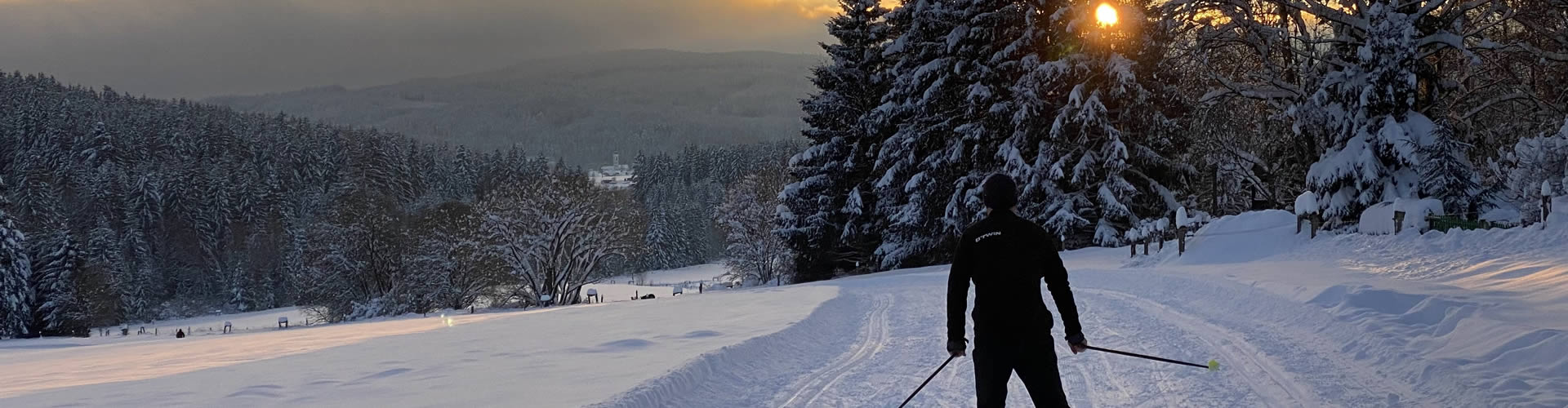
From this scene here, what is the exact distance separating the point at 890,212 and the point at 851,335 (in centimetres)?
2439

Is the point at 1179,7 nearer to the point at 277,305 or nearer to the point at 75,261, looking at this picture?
the point at 75,261

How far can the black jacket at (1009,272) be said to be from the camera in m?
5.04

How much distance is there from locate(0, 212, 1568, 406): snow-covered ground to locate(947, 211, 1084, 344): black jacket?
8.07 feet

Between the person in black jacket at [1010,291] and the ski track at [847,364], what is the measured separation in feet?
9.02

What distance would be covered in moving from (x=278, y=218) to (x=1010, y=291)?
103090 mm

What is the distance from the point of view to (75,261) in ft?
170

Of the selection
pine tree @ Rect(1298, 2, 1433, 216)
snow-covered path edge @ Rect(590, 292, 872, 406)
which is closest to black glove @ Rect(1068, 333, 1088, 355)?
snow-covered path edge @ Rect(590, 292, 872, 406)

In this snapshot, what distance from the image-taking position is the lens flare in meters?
30.5

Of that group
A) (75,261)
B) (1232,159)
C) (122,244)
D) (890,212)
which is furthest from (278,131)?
(1232,159)

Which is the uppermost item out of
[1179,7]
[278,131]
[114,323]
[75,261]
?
[278,131]

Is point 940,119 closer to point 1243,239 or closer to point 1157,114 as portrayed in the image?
point 1157,114

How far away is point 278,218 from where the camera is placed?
94.2 metres

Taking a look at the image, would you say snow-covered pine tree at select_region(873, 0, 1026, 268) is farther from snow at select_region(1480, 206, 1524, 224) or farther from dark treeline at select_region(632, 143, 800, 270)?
dark treeline at select_region(632, 143, 800, 270)

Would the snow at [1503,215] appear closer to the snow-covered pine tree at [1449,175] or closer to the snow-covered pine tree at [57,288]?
the snow-covered pine tree at [1449,175]
